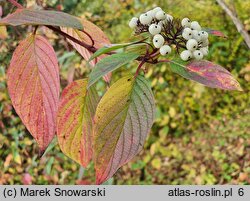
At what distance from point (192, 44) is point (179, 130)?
192 centimetres

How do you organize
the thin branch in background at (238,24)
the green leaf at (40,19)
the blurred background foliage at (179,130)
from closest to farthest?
the green leaf at (40,19) < the thin branch in background at (238,24) < the blurred background foliage at (179,130)

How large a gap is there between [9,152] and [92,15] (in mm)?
816

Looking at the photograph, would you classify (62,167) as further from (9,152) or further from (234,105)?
(234,105)

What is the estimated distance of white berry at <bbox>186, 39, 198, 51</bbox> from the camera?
428 millimetres

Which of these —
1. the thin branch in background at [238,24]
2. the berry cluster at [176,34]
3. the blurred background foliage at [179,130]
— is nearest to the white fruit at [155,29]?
the berry cluster at [176,34]

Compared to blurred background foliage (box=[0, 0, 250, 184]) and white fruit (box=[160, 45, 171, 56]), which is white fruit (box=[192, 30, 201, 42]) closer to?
white fruit (box=[160, 45, 171, 56])

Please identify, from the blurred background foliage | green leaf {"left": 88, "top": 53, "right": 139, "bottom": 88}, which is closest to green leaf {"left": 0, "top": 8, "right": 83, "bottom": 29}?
green leaf {"left": 88, "top": 53, "right": 139, "bottom": 88}

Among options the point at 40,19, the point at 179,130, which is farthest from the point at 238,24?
the point at 40,19

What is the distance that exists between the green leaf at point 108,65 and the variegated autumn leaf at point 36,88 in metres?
0.06

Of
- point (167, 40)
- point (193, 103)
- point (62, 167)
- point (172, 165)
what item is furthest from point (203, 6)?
point (167, 40)

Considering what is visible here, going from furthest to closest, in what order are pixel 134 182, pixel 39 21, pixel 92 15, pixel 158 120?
pixel 92 15
pixel 158 120
pixel 134 182
pixel 39 21

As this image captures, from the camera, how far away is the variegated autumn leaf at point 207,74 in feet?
1.40

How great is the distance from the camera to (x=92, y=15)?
8.25 feet

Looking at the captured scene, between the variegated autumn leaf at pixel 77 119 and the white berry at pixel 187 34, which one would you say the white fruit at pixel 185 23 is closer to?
the white berry at pixel 187 34
